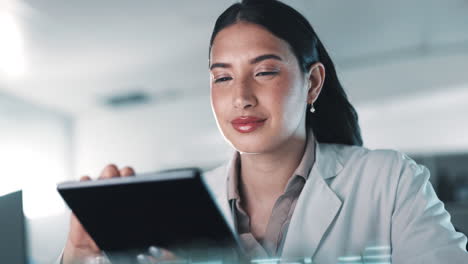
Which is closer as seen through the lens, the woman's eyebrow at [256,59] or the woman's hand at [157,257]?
the woman's hand at [157,257]

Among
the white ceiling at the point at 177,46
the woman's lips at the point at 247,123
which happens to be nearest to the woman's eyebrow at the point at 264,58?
the woman's lips at the point at 247,123

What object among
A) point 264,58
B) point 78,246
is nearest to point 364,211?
point 264,58

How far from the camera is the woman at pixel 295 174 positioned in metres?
0.97

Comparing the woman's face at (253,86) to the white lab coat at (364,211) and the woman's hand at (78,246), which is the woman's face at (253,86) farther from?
the woman's hand at (78,246)

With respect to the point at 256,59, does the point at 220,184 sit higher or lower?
lower

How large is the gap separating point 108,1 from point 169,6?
418mm

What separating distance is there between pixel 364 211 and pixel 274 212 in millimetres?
230

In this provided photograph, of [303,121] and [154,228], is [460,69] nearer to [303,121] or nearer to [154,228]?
[303,121]

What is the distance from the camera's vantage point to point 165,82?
490 cm

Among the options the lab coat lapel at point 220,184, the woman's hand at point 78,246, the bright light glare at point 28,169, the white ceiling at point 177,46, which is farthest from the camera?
the white ceiling at point 177,46

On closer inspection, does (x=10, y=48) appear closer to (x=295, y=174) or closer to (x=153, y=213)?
(x=295, y=174)

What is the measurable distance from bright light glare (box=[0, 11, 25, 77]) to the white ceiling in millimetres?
75

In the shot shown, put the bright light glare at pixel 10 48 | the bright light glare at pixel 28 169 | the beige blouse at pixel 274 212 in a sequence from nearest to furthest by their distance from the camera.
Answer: the beige blouse at pixel 274 212 → the bright light glare at pixel 28 169 → the bright light glare at pixel 10 48

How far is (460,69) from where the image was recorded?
477 cm
